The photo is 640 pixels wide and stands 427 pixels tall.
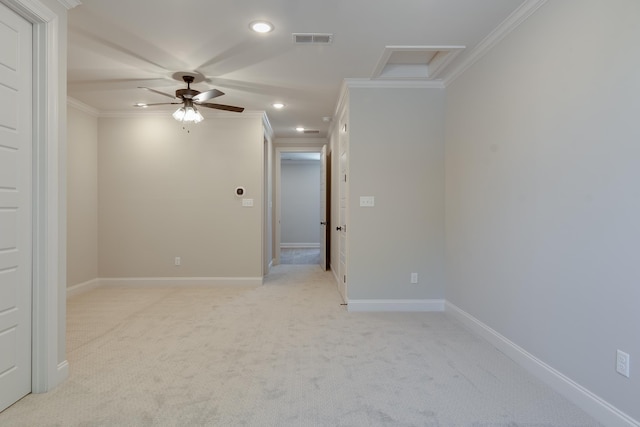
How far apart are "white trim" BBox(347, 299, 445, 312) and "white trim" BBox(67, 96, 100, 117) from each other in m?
4.29

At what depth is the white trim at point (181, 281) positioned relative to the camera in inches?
205

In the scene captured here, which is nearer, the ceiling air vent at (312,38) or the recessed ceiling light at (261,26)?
the recessed ceiling light at (261,26)

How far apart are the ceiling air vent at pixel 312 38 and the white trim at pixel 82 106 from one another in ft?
11.0

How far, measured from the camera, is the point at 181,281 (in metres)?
5.25

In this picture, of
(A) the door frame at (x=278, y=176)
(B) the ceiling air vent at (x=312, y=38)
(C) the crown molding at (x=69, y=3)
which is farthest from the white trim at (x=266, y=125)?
(C) the crown molding at (x=69, y=3)

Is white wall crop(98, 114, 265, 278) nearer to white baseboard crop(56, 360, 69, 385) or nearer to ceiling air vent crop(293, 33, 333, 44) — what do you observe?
ceiling air vent crop(293, 33, 333, 44)

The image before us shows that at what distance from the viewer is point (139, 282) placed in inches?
206

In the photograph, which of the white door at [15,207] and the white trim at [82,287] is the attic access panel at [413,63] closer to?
the white door at [15,207]

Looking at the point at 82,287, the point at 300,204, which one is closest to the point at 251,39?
the point at 82,287

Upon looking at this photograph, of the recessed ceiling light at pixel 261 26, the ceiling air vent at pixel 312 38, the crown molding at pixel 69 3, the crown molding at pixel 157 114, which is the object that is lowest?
the crown molding at pixel 69 3

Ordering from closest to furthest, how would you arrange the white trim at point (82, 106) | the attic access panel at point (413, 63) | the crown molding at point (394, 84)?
the attic access panel at point (413, 63), the crown molding at point (394, 84), the white trim at point (82, 106)

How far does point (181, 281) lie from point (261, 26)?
3830 mm

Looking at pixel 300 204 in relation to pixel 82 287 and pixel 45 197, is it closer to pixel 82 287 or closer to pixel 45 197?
pixel 82 287

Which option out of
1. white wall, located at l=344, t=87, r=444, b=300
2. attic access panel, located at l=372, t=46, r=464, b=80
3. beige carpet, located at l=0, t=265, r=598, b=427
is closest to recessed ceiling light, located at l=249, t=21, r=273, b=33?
attic access panel, located at l=372, t=46, r=464, b=80
